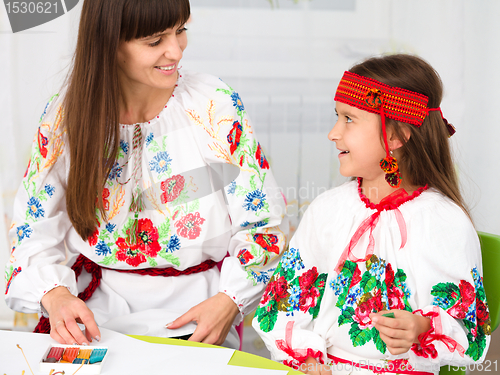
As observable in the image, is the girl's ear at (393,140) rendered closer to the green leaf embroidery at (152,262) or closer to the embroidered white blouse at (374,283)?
the embroidered white blouse at (374,283)

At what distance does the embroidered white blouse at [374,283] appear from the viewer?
1133mm

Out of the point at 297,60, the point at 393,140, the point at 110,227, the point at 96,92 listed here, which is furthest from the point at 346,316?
the point at 297,60

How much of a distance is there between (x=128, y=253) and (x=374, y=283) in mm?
708

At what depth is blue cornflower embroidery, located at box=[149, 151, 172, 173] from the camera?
1.43m

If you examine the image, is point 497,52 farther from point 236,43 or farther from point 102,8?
point 102,8

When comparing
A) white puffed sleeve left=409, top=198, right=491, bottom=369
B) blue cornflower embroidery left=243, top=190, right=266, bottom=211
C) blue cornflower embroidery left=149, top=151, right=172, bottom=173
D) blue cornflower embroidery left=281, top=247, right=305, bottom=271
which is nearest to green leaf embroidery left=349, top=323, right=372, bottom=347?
white puffed sleeve left=409, top=198, right=491, bottom=369

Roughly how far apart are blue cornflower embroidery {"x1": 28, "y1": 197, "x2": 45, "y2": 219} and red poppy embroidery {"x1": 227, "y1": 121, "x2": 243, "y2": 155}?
0.59m

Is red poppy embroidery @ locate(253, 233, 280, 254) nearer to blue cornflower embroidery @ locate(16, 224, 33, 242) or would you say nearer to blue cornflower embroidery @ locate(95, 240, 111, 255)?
blue cornflower embroidery @ locate(95, 240, 111, 255)

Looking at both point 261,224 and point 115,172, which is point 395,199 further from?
point 115,172

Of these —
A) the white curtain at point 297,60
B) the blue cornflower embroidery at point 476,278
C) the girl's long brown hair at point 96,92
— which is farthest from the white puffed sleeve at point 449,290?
the white curtain at point 297,60

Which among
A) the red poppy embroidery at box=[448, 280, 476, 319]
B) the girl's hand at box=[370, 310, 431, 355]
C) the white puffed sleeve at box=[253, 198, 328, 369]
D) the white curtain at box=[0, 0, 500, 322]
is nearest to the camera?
the girl's hand at box=[370, 310, 431, 355]

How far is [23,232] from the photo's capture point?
4.53 ft

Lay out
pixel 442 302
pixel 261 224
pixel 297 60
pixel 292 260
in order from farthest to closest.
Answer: pixel 297 60, pixel 261 224, pixel 292 260, pixel 442 302

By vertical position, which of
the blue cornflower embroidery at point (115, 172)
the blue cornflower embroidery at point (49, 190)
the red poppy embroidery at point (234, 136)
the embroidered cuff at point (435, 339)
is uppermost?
the red poppy embroidery at point (234, 136)
